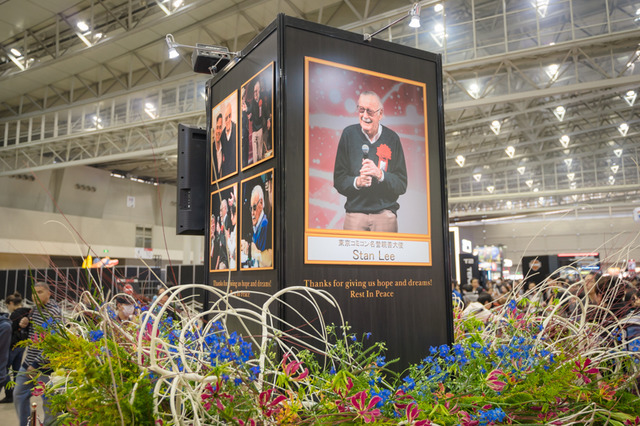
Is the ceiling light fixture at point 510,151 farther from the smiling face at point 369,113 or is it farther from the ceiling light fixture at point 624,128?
the smiling face at point 369,113

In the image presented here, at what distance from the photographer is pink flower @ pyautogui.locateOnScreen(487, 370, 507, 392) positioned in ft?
3.90

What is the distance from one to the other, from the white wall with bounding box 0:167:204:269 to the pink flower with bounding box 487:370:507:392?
17913mm

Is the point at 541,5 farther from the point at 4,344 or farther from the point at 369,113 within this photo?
the point at 4,344

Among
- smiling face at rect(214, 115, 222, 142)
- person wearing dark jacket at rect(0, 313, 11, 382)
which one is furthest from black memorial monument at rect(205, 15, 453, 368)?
person wearing dark jacket at rect(0, 313, 11, 382)

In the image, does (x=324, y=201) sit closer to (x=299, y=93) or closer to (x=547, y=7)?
(x=299, y=93)

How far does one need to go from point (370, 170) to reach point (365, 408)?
1.30 m

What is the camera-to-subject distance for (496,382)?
1.21 m

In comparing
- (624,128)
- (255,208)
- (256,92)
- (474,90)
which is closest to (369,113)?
(256,92)

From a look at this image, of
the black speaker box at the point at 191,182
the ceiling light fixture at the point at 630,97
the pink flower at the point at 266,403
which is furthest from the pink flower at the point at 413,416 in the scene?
the ceiling light fixture at the point at 630,97

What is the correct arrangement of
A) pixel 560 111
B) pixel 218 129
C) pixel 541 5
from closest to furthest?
pixel 218 129, pixel 541 5, pixel 560 111

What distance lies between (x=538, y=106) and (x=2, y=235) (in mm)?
18848

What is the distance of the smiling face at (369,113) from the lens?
85.0 inches

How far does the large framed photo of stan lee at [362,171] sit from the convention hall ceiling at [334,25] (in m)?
4.92

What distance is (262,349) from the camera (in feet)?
3.41
